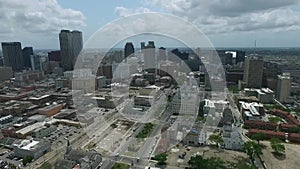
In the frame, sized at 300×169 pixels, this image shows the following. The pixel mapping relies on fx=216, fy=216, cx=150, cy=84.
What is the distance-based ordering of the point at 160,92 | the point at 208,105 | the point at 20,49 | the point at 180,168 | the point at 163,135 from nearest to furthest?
the point at 180,168
the point at 163,135
the point at 208,105
the point at 160,92
the point at 20,49

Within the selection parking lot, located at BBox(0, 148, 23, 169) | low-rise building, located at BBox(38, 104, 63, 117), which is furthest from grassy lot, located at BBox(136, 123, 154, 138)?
low-rise building, located at BBox(38, 104, 63, 117)

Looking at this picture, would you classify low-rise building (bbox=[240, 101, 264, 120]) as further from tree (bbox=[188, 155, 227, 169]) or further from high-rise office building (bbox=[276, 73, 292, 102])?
tree (bbox=[188, 155, 227, 169])

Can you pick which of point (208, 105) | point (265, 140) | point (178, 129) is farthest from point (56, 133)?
point (265, 140)

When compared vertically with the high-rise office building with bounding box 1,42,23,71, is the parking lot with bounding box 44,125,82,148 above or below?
below

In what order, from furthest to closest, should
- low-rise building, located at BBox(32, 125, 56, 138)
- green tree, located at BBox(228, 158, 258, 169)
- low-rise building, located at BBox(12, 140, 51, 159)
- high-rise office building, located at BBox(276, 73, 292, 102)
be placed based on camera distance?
high-rise office building, located at BBox(276, 73, 292, 102)
low-rise building, located at BBox(32, 125, 56, 138)
low-rise building, located at BBox(12, 140, 51, 159)
green tree, located at BBox(228, 158, 258, 169)

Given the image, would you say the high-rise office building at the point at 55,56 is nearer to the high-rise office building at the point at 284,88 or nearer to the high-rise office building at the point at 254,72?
the high-rise office building at the point at 254,72

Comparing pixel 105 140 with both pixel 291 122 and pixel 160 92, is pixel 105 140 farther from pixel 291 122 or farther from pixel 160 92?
pixel 291 122

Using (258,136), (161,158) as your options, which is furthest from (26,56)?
(258,136)
